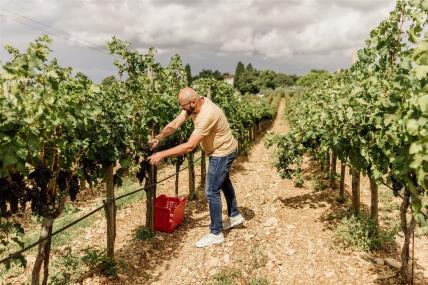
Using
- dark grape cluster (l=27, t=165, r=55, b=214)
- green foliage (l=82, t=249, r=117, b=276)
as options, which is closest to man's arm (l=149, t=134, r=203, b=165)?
dark grape cluster (l=27, t=165, r=55, b=214)

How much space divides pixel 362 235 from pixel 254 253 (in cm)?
178

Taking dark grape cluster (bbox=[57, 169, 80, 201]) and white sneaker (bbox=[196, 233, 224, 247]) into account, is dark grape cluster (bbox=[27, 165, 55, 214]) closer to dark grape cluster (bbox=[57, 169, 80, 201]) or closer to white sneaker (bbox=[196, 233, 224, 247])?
dark grape cluster (bbox=[57, 169, 80, 201])

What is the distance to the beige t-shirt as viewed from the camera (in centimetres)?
541

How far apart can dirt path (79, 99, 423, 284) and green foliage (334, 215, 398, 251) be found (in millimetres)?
187

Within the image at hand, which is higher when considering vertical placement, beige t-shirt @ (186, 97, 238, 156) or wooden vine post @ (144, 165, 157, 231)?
beige t-shirt @ (186, 97, 238, 156)

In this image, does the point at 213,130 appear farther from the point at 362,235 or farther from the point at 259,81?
the point at 259,81

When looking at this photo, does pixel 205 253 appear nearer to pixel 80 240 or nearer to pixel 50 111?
pixel 80 240

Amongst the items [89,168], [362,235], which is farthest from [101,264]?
[362,235]

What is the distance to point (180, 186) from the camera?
10906mm

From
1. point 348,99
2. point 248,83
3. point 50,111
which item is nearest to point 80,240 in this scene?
point 50,111

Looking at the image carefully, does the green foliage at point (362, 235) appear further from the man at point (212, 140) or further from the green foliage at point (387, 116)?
the man at point (212, 140)

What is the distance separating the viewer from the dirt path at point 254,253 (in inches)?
203

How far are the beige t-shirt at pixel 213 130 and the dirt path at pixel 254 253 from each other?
160 cm

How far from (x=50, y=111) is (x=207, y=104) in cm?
258
